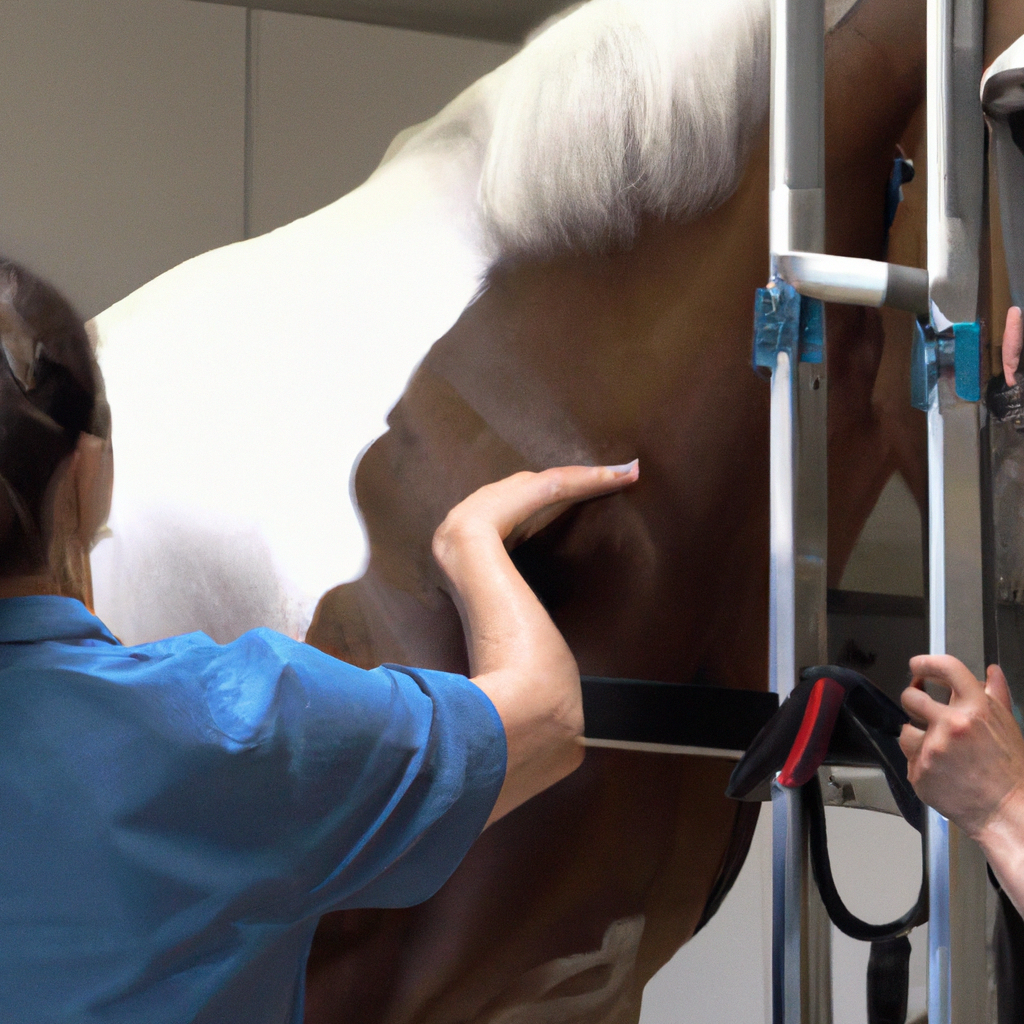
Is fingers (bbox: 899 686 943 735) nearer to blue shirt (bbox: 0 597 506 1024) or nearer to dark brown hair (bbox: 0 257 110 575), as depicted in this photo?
blue shirt (bbox: 0 597 506 1024)

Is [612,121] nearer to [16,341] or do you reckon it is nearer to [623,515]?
[623,515]

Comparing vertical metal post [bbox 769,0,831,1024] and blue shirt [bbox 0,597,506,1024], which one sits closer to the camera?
blue shirt [bbox 0,597,506,1024]

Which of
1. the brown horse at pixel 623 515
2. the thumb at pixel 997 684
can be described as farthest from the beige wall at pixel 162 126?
the thumb at pixel 997 684

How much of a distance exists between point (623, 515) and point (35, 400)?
1.23 ft

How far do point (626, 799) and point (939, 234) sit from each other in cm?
41

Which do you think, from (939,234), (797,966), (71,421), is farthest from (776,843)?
(71,421)

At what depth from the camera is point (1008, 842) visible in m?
0.62

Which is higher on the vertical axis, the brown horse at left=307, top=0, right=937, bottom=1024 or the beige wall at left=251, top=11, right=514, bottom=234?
the beige wall at left=251, top=11, right=514, bottom=234

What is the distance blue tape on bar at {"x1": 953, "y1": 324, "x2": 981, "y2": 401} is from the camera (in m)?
0.67

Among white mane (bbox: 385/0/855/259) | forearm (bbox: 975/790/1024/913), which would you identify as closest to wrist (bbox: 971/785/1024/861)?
forearm (bbox: 975/790/1024/913)

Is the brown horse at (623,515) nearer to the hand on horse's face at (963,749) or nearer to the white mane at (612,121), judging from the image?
the white mane at (612,121)

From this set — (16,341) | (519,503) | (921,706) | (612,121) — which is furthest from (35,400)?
(921,706)

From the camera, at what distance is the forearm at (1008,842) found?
616 mm

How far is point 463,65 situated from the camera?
664 mm
